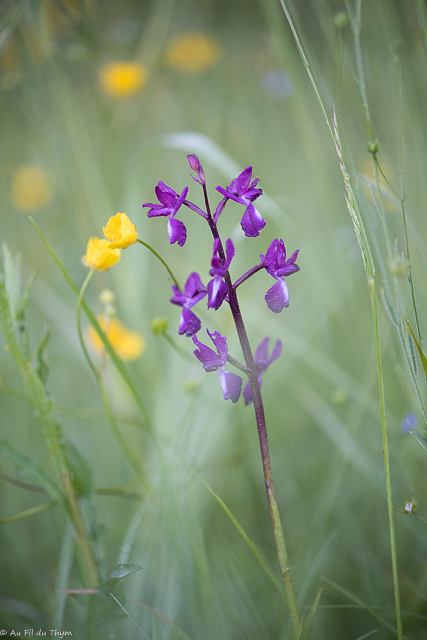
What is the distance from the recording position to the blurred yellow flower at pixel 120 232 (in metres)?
0.71

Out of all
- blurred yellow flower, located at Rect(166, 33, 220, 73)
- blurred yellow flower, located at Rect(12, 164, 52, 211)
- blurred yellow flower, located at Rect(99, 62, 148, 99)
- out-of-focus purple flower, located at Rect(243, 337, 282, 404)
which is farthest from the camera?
blurred yellow flower, located at Rect(166, 33, 220, 73)

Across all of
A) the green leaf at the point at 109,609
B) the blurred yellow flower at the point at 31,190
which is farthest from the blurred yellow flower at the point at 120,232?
the blurred yellow flower at the point at 31,190

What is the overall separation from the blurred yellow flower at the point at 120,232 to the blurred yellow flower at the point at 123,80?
6.38 ft

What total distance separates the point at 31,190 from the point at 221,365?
232cm

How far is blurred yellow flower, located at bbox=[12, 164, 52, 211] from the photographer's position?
244cm

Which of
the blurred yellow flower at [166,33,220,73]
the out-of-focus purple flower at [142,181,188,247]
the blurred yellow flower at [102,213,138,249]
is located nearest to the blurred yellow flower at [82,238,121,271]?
the blurred yellow flower at [102,213,138,249]

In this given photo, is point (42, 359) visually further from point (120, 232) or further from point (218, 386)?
point (218, 386)

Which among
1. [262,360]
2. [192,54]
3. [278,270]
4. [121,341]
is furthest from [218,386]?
[192,54]

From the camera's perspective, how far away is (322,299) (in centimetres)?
134

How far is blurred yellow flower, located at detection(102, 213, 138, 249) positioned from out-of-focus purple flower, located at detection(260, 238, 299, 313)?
0.24 meters

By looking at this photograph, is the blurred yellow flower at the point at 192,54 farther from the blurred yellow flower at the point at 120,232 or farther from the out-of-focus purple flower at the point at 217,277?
the out-of-focus purple flower at the point at 217,277

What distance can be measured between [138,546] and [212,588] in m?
0.36

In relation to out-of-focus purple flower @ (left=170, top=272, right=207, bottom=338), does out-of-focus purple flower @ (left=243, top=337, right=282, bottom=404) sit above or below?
below

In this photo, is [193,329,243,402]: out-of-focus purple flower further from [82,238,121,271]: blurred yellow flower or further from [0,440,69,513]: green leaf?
[0,440,69,513]: green leaf
